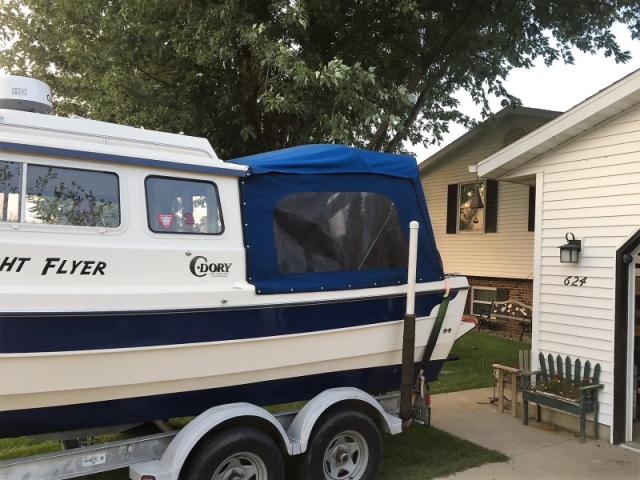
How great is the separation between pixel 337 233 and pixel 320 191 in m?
0.36

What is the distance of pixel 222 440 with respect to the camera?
12.2 ft

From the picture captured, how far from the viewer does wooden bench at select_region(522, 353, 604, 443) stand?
232 inches

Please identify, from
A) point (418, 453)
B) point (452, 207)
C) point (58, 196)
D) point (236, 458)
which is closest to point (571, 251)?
point (418, 453)

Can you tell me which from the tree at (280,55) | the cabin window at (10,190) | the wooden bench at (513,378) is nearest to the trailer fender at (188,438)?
the cabin window at (10,190)

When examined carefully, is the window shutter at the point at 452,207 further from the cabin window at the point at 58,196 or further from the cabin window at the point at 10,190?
the cabin window at the point at 10,190

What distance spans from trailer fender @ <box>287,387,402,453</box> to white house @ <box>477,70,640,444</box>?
8.82ft

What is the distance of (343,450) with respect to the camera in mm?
4441

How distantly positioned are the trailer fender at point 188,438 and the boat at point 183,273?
19cm

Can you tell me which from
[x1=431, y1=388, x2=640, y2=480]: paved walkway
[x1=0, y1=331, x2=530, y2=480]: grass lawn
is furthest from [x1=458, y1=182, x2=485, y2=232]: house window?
[x1=0, y1=331, x2=530, y2=480]: grass lawn

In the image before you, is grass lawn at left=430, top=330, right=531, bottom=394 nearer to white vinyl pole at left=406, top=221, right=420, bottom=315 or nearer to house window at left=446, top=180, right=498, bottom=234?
house window at left=446, top=180, right=498, bottom=234

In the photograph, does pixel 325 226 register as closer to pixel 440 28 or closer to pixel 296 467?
pixel 296 467

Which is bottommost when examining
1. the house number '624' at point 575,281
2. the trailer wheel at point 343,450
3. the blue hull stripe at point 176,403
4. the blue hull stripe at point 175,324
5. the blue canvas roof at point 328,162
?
the trailer wheel at point 343,450

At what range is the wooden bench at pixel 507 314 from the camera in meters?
12.0

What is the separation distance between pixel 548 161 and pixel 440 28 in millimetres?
4232
